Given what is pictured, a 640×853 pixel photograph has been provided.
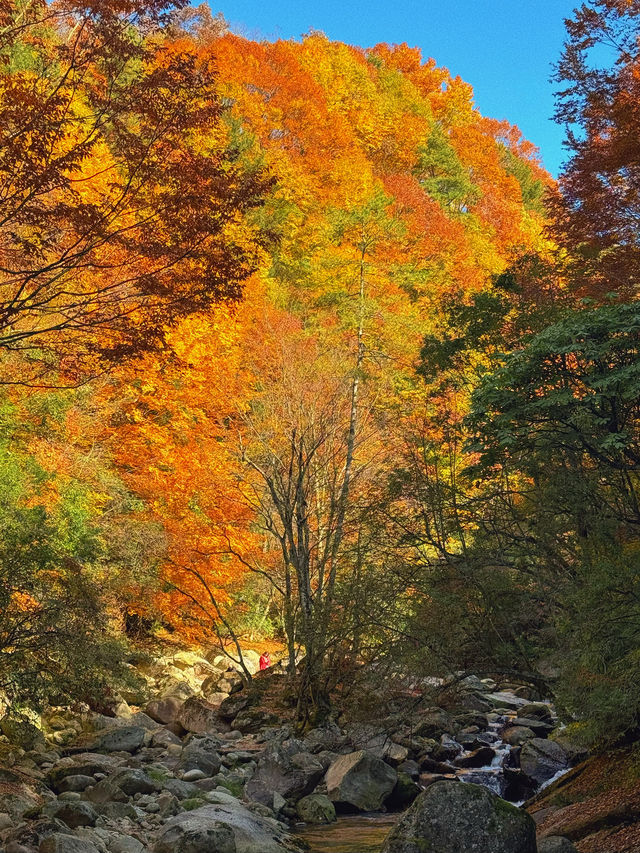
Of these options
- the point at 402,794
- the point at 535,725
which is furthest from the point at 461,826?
the point at 535,725

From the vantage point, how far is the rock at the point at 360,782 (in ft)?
32.3

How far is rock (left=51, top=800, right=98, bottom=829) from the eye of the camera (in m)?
7.82

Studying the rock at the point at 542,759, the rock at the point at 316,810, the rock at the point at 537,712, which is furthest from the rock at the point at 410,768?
the rock at the point at 537,712

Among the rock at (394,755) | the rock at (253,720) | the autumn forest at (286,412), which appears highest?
the autumn forest at (286,412)

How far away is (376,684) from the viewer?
32.3 feet

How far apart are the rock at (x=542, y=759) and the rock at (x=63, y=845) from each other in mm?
6563

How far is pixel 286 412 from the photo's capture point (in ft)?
49.5

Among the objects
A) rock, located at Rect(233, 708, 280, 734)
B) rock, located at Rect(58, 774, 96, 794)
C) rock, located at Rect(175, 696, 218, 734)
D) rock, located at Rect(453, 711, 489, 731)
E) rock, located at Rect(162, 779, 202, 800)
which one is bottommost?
rock, located at Rect(453, 711, 489, 731)

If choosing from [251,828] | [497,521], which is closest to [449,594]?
[497,521]

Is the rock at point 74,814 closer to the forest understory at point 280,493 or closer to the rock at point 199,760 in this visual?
the forest understory at point 280,493

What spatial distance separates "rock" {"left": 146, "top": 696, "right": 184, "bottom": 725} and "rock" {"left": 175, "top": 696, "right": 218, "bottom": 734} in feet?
0.61

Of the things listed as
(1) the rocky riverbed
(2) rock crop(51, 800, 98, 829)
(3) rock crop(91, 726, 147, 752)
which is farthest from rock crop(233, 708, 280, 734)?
(2) rock crop(51, 800, 98, 829)

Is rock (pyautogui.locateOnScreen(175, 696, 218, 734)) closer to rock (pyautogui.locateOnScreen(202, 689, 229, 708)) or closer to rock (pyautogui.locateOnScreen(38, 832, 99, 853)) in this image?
rock (pyautogui.locateOnScreen(202, 689, 229, 708))

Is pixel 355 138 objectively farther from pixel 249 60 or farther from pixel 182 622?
pixel 182 622
